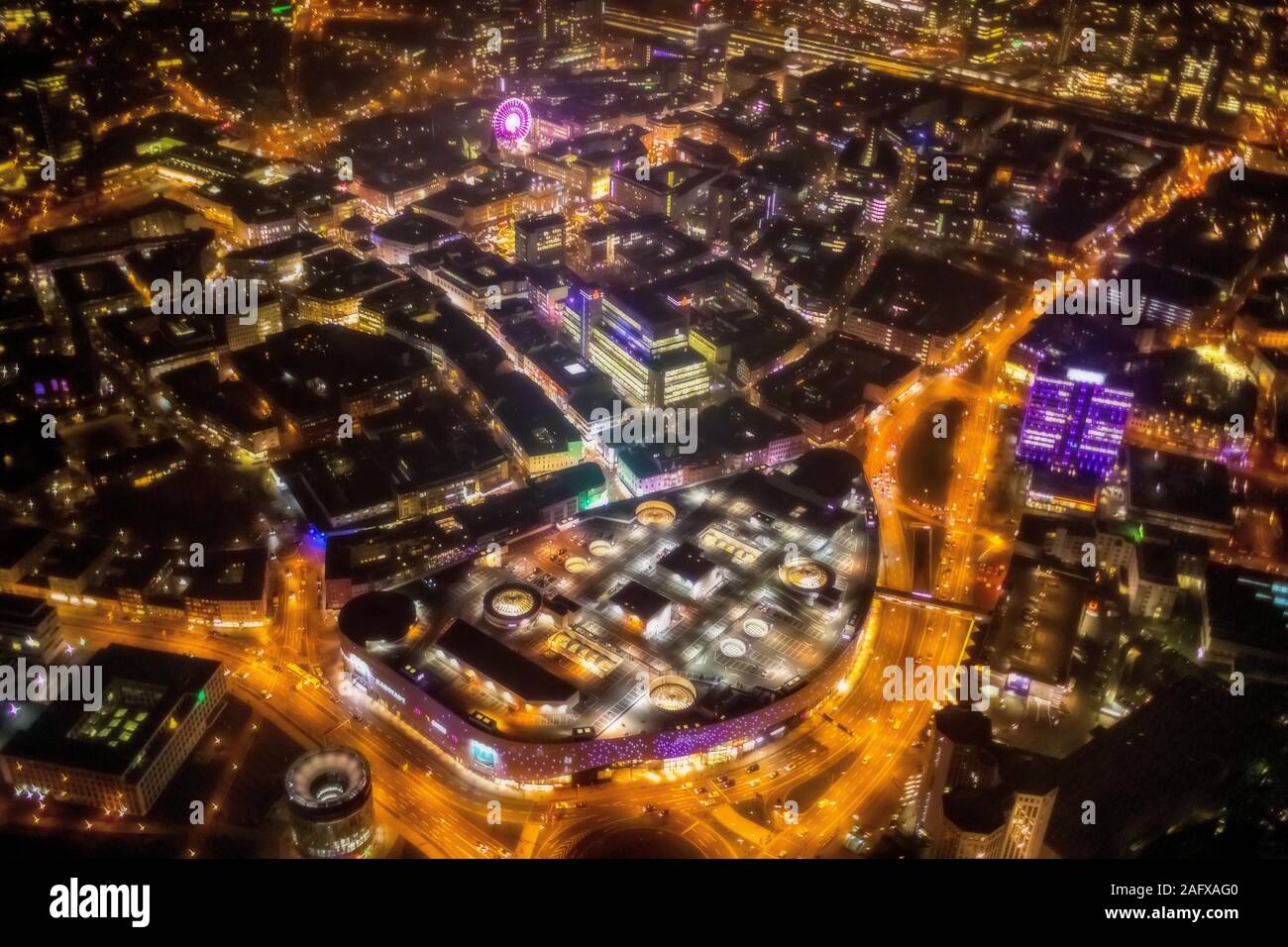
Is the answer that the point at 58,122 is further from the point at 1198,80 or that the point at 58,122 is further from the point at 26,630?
the point at 1198,80

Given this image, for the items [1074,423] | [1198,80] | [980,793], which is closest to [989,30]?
[1198,80]

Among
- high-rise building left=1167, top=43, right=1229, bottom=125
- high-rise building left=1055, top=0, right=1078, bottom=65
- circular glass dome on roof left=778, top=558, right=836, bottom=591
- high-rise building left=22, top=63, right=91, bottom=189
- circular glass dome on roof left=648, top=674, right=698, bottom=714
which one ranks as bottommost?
circular glass dome on roof left=648, top=674, right=698, bottom=714

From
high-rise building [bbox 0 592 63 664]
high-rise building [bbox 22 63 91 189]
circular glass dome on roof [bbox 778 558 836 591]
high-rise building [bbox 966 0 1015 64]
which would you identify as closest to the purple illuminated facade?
circular glass dome on roof [bbox 778 558 836 591]

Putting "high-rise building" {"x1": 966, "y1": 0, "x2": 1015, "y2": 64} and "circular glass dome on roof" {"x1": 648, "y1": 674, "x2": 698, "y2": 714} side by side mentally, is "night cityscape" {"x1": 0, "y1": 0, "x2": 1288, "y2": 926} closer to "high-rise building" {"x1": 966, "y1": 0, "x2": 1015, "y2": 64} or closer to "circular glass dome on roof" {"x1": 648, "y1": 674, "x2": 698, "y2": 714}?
"circular glass dome on roof" {"x1": 648, "y1": 674, "x2": 698, "y2": 714}

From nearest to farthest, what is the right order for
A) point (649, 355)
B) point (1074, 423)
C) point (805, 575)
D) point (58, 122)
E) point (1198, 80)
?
point (805, 575) → point (1074, 423) → point (649, 355) → point (58, 122) → point (1198, 80)

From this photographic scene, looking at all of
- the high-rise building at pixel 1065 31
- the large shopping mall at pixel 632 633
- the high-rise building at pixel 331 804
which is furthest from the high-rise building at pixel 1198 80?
the high-rise building at pixel 331 804
